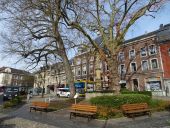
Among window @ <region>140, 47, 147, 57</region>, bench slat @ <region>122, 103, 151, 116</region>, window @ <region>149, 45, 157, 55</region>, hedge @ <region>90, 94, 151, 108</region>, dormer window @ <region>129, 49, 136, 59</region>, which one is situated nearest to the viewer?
bench slat @ <region>122, 103, 151, 116</region>

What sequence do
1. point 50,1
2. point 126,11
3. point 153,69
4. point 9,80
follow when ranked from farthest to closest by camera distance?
point 9,80 → point 153,69 → point 126,11 → point 50,1

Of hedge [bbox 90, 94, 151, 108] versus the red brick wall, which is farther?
the red brick wall

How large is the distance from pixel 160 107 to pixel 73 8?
40.3 ft

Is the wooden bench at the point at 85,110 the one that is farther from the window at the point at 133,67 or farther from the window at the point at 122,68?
the window at the point at 122,68

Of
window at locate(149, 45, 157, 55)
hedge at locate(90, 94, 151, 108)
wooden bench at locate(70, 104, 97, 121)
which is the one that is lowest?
wooden bench at locate(70, 104, 97, 121)

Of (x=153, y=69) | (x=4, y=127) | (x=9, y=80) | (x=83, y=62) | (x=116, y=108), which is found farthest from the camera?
(x=9, y=80)

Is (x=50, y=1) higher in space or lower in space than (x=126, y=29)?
higher

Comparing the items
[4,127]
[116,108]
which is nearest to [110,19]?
[116,108]

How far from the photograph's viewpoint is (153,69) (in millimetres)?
35406

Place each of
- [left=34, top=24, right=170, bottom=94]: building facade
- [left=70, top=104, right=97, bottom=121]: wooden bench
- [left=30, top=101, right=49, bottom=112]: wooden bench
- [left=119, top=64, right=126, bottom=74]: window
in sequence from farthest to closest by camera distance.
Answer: [left=119, top=64, right=126, bottom=74]: window
[left=34, top=24, right=170, bottom=94]: building facade
[left=30, top=101, right=49, bottom=112]: wooden bench
[left=70, top=104, right=97, bottom=121]: wooden bench

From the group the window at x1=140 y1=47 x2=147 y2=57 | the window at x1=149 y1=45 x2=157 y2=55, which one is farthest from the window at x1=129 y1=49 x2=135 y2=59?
the window at x1=149 y1=45 x2=157 y2=55

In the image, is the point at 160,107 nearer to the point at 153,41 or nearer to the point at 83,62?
the point at 153,41

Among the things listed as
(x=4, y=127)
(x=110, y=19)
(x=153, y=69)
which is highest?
(x=110, y=19)

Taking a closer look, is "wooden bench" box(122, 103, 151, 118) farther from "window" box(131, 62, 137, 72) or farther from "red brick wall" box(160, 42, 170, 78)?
"window" box(131, 62, 137, 72)
